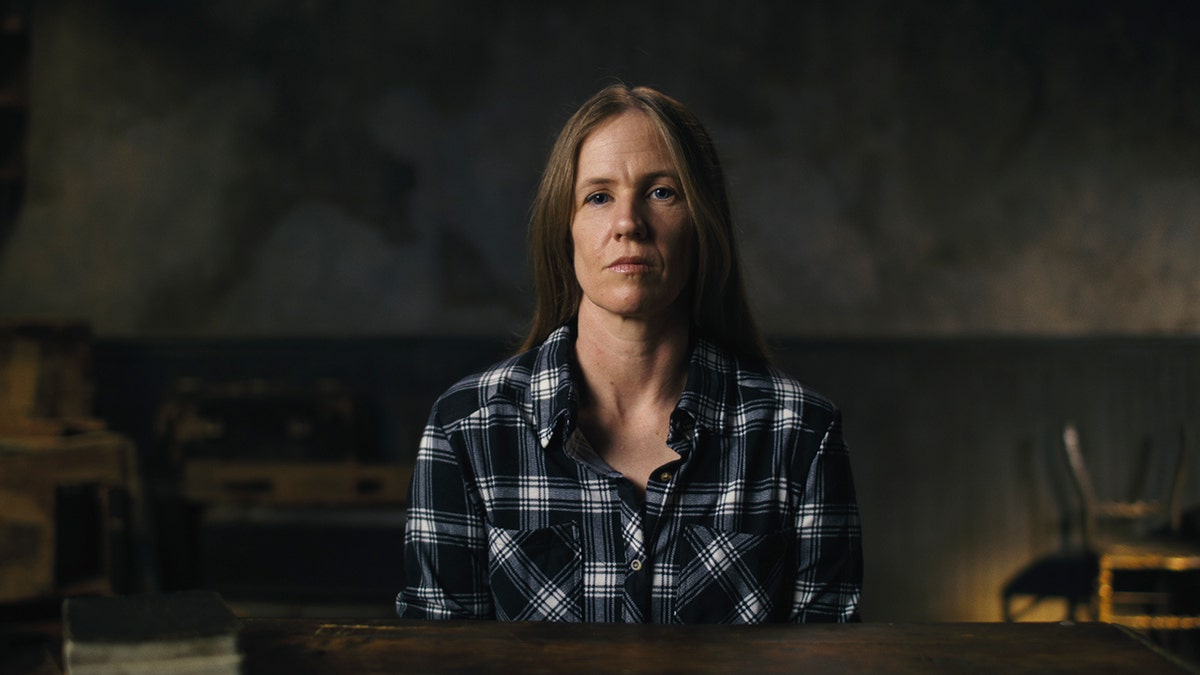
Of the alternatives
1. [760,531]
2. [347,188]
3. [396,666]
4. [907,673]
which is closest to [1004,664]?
Answer: [907,673]

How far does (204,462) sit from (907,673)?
355cm

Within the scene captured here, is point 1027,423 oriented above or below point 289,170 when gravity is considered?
below

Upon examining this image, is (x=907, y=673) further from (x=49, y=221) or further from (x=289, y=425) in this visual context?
(x=49, y=221)

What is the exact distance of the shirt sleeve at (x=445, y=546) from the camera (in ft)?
5.19

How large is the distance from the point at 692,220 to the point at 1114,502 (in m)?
3.55

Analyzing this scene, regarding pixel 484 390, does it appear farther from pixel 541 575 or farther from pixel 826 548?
pixel 826 548

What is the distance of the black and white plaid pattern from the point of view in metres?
1.56

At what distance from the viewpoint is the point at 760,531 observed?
62.7 inches

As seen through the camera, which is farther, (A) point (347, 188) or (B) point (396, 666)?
(A) point (347, 188)

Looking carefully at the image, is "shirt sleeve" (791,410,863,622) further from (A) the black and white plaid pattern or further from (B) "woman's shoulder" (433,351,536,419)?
(B) "woman's shoulder" (433,351,536,419)

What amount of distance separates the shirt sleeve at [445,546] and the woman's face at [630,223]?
34 centimetres

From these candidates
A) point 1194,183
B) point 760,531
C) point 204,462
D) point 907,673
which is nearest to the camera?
point 907,673

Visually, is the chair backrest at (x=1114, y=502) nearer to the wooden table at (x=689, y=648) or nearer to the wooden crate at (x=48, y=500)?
the wooden table at (x=689, y=648)

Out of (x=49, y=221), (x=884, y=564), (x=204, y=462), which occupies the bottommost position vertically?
(x=884, y=564)
